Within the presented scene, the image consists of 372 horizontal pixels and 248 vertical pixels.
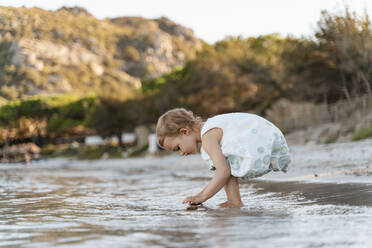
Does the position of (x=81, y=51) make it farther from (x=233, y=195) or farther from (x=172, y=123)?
(x=233, y=195)

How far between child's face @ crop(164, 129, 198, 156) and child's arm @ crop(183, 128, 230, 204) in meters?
0.11

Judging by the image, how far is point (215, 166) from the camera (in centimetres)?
327

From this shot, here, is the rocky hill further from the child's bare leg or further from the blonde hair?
the child's bare leg

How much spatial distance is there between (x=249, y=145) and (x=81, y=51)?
65.0 meters

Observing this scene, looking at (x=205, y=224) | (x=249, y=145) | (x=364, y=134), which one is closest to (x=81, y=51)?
(x=364, y=134)

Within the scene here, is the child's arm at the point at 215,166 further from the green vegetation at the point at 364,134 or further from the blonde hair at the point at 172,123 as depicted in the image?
the green vegetation at the point at 364,134

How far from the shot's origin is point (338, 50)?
18.3 meters

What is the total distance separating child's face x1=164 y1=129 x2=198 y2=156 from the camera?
11.2ft

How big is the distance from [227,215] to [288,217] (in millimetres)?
407

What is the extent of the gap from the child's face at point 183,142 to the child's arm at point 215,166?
0.35 feet

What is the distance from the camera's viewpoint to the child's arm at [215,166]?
320 cm

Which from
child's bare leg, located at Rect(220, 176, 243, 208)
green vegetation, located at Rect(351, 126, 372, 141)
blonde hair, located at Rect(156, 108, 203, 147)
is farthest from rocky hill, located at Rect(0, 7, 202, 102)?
green vegetation, located at Rect(351, 126, 372, 141)

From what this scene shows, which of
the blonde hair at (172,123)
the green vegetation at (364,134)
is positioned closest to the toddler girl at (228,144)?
the blonde hair at (172,123)

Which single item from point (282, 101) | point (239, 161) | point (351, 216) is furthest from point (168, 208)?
point (282, 101)
